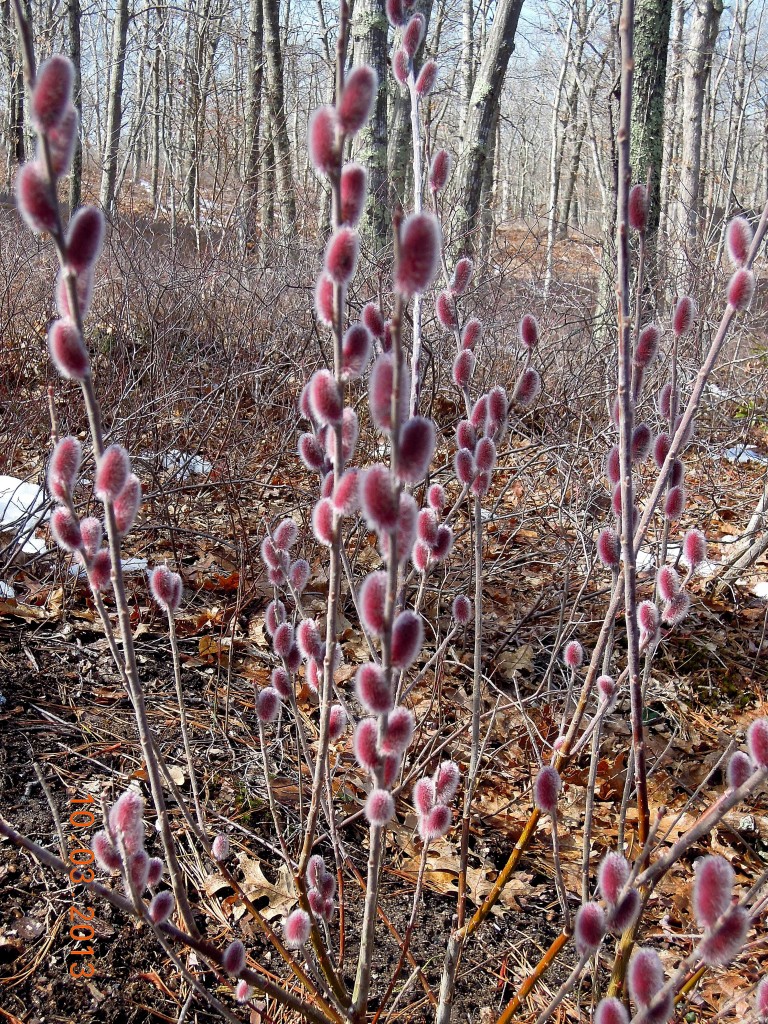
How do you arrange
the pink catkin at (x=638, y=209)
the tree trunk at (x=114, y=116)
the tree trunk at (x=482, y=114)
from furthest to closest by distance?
the tree trunk at (x=114, y=116) → the tree trunk at (x=482, y=114) → the pink catkin at (x=638, y=209)

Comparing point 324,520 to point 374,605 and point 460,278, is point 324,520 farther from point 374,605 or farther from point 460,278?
point 460,278

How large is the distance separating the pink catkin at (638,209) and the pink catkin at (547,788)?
2.88 ft

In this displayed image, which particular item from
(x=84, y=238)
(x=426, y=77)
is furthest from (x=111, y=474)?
(x=426, y=77)

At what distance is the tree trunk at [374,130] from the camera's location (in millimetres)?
6523

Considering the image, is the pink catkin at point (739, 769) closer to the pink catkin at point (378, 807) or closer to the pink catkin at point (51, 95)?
the pink catkin at point (378, 807)

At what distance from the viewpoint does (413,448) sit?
762mm

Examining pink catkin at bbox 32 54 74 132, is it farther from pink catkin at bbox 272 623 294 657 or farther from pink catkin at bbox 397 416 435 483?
pink catkin at bbox 272 623 294 657

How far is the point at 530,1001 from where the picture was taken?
174 centimetres

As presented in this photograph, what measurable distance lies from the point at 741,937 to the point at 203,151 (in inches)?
291

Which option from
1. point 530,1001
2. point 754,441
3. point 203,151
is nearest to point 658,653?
point 530,1001

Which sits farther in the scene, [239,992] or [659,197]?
[659,197]

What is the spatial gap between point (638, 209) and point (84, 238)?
893 millimetres

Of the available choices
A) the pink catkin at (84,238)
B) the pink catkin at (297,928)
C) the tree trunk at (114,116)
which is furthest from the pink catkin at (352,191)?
the tree trunk at (114,116)

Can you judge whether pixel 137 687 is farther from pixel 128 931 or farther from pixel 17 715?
pixel 17 715
